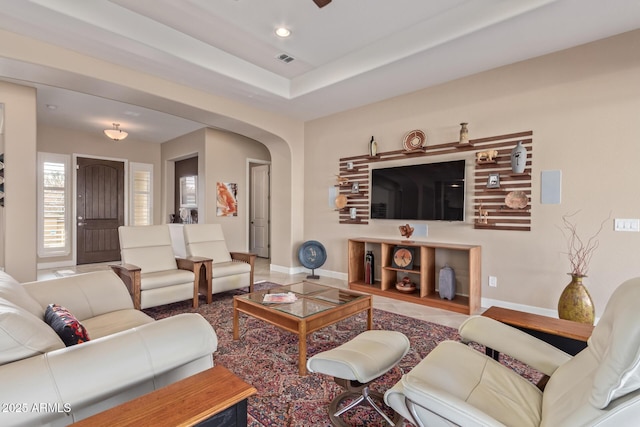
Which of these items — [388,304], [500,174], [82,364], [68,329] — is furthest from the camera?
[388,304]

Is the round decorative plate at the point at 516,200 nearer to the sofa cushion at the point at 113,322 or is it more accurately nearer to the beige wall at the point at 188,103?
the beige wall at the point at 188,103

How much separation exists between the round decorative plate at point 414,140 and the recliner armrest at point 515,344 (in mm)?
2860

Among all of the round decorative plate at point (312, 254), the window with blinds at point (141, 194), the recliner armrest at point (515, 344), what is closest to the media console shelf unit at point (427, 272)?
the round decorative plate at point (312, 254)

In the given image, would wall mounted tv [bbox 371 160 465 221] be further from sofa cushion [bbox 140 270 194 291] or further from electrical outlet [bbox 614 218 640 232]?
sofa cushion [bbox 140 270 194 291]

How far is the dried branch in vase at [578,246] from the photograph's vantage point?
313 centimetres

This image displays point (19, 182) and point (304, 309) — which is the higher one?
point (19, 182)

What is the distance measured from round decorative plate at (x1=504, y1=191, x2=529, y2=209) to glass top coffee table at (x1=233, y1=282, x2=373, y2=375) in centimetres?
203

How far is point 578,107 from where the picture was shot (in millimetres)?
3191

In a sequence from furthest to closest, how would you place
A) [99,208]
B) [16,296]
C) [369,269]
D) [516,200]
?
[99,208], [369,269], [516,200], [16,296]

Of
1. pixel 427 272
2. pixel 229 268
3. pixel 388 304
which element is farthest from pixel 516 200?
pixel 229 268

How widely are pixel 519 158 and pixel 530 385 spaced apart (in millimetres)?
2646

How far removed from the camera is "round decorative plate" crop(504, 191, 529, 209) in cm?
347

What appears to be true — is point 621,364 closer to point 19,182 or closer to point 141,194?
point 19,182

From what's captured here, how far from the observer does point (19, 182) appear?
4.02 meters
